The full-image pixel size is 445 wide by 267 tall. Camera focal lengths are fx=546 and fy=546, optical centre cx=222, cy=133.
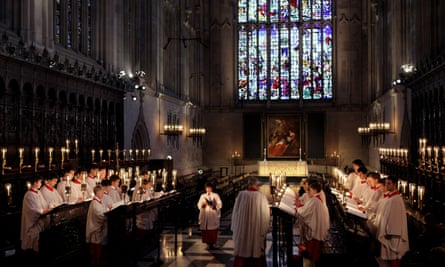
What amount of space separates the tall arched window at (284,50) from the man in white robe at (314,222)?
30.5 m

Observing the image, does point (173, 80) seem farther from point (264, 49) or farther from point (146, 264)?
point (146, 264)

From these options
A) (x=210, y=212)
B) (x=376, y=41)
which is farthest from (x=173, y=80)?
(x=210, y=212)

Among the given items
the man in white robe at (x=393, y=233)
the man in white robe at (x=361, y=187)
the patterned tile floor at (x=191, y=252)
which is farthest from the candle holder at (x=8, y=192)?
the man in white robe at (x=361, y=187)

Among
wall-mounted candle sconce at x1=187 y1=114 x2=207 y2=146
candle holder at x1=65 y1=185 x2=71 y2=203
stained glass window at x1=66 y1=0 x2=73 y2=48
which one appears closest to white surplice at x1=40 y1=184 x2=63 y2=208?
candle holder at x1=65 y1=185 x2=71 y2=203

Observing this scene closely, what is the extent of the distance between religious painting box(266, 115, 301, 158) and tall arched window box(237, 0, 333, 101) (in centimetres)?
187

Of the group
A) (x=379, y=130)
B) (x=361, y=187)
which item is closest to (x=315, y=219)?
(x=361, y=187)

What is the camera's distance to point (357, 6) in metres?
40.3

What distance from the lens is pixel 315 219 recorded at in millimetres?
10930

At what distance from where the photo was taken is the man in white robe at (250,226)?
1084 cm

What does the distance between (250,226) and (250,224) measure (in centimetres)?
4

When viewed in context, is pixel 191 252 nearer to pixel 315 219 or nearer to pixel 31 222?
pixel 315 219

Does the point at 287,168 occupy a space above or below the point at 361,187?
below

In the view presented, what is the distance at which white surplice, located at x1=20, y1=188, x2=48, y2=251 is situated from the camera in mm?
11141

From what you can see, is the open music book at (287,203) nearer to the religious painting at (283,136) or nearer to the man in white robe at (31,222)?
the man in white robe at (31,222)
